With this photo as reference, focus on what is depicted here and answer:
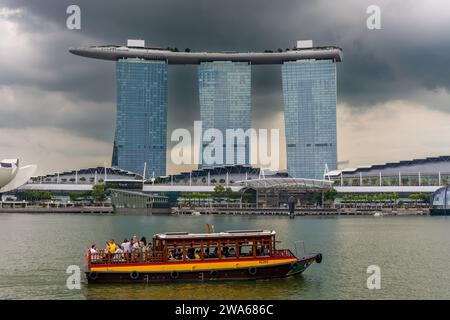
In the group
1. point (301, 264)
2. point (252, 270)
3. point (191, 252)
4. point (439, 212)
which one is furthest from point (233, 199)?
point (252, 270)

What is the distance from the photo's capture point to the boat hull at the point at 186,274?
1248 inches

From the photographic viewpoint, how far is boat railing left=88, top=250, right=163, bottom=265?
3216 centimetres

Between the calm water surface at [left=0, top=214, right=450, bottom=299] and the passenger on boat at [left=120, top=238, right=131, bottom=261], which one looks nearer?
the calm water surface at [left=0, top=214, right=450, bottom=299]

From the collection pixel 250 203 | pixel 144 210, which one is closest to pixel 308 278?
pixel 144 210

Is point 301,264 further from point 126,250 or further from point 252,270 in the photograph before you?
point 126,250

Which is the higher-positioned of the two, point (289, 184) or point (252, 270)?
point (289, 184)

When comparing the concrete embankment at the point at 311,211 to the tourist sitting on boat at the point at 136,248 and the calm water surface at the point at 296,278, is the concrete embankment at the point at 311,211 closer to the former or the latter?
the calm water surface at the point at 296,278

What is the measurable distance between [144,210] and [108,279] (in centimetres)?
11327

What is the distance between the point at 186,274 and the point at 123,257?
11.7 ft

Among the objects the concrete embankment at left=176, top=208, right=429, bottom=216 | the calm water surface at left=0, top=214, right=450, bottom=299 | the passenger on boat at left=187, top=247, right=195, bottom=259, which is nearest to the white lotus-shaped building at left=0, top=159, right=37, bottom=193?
the concrete embankment at left=176, top=208, right=429, bottom=216

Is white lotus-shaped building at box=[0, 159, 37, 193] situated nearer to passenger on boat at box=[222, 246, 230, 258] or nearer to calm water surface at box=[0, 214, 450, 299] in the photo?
calm water surface at box=[0, 214, 450, 299]

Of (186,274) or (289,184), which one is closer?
(186,274)

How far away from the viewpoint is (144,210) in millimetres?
144125

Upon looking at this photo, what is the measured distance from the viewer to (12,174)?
158m
